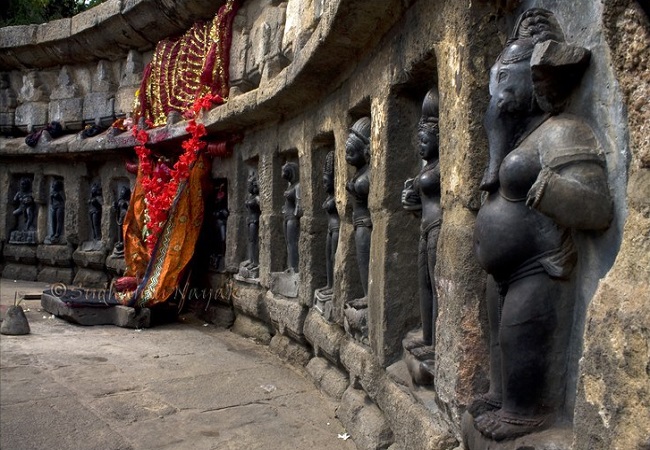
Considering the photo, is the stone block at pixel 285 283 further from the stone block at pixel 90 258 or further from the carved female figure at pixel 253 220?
the stone block at pixel 90 258

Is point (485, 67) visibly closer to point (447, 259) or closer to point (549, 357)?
point (447, 259)

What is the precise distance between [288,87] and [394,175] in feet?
5.89

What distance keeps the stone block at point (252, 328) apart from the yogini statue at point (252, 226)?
18.0 inches

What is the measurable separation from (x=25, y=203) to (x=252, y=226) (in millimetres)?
5674

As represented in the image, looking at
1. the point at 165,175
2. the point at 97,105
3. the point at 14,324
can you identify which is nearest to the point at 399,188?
the point at 14,324

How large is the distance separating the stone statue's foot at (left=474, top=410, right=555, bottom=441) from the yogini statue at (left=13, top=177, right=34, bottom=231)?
1004 centimetres

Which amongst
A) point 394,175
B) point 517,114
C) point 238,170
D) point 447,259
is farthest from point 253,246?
point 517,114

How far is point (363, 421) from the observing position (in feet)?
10.6

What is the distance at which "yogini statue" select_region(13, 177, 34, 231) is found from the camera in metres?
10.3

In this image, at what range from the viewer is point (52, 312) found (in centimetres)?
681

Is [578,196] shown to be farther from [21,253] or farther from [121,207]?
[21,253]

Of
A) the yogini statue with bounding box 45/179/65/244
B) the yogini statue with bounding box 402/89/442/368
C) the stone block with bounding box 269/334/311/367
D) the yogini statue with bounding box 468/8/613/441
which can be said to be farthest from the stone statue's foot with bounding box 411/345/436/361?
the yogini statue with bounding box 45/179/65/244

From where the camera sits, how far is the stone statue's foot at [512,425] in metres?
1.78

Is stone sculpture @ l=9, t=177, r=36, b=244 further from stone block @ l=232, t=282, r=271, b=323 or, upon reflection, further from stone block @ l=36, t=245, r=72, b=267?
stone block @ l=232, t=282, r=271, b=323
